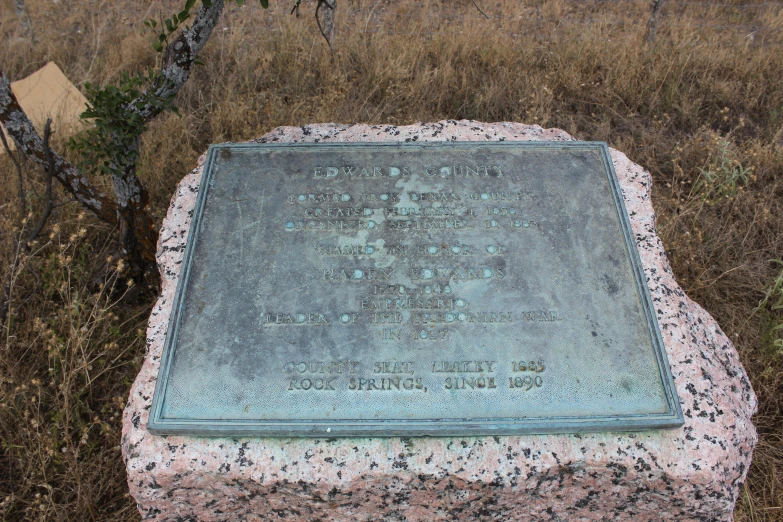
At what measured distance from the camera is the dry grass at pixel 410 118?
2.69 m

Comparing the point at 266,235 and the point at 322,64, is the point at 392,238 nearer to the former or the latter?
the point at 266,235

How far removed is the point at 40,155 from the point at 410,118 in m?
2.26

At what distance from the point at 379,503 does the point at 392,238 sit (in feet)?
3.14

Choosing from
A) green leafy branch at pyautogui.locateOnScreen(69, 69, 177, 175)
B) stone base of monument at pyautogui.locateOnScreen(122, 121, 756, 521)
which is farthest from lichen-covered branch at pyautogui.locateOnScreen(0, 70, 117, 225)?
stone base of monument at pyautogui.locateOnScreen(122, 121, 756, 521)

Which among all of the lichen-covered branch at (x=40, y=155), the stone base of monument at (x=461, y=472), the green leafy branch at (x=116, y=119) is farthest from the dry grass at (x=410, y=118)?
the stone base of monument at (x=461, y=472)

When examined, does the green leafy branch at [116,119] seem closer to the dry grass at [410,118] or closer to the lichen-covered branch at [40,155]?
the lichen-covered branch at [40,155]

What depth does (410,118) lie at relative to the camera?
13.5 ft

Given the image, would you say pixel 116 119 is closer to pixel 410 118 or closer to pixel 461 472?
pixel 410 118

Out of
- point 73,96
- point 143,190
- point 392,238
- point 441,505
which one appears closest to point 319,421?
point 441,505

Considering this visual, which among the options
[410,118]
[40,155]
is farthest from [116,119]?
[410,118]

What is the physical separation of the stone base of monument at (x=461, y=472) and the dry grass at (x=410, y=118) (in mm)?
614

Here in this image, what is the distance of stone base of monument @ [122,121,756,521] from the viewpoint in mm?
1965

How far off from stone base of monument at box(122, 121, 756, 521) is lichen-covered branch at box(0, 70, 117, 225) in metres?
1.39

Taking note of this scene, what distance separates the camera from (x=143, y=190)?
124 inches
